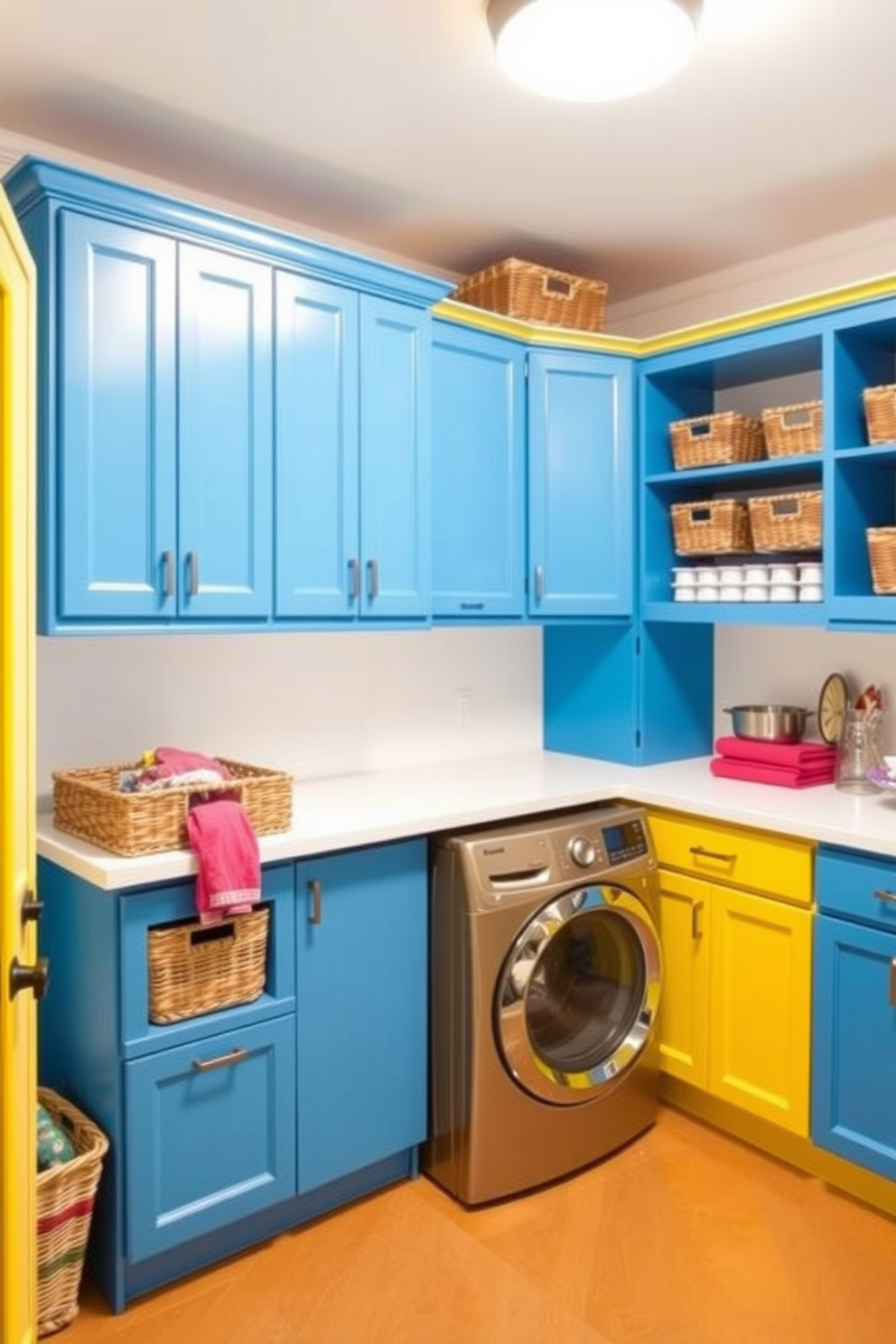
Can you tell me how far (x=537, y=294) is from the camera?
304 cm

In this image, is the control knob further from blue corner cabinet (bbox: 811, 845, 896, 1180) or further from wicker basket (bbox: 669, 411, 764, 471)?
wicker basket (bbox: 669, 411, 764, 471)

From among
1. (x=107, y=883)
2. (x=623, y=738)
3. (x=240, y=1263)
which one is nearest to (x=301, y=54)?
(x=107, y=883)

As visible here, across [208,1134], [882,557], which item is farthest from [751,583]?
[208,1134]

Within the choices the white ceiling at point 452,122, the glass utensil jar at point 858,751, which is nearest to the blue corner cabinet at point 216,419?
the white ceiling at point 452,122

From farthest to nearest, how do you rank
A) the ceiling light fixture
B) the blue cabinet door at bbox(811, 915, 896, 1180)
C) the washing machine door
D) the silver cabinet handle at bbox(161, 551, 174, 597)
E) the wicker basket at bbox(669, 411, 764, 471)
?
the wicker basket at bbox(669, 411, 764, 471) → the washing machine door → the blue cabinet door at bbox(811, 915, 896, 1180) → the silver cabinet handle at bbox(161, 551, 174, 597) → the ceiling light fixture

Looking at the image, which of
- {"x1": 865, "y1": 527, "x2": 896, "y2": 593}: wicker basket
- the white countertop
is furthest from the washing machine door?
{"x1": 865, "y1": 527, "x2": 896, "y2": 593}: wicker basket

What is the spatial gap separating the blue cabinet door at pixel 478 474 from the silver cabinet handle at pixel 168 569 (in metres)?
0.84

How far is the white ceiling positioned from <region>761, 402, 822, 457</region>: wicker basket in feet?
Result: 1.87

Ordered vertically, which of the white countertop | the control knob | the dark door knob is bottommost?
the control knob

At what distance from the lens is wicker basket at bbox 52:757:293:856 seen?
2.01 meters

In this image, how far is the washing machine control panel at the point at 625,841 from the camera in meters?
2.64

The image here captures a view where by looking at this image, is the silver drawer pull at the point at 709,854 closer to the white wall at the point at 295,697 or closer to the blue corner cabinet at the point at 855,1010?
the blue corner cabinet at the point at 855,1010

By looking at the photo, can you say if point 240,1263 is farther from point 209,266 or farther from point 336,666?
point 209,266

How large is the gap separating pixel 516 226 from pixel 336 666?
1.41m
